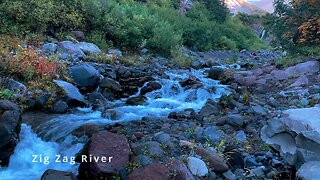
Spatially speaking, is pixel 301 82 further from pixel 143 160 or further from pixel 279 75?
pixel 143 160

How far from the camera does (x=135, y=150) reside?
166 inches

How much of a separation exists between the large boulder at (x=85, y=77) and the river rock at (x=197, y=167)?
15.1ft

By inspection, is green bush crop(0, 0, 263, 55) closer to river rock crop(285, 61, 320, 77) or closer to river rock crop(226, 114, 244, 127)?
river rock crop(285, 61, 320, 77)

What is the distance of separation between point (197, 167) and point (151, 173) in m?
0.65

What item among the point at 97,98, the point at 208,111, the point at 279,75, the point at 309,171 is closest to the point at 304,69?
the point at 279,75

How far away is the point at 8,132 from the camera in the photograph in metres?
4.57

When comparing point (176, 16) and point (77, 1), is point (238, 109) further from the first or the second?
point (176, 16)

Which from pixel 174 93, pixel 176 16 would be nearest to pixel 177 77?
pixel 174 93

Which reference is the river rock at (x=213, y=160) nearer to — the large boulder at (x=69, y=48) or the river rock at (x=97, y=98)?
the river rock at (x=97, y=98)

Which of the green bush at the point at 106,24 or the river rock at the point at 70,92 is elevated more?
the green bush at the point at 106,24

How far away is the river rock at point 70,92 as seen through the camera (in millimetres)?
6947

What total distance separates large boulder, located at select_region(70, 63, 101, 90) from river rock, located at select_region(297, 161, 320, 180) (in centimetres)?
550

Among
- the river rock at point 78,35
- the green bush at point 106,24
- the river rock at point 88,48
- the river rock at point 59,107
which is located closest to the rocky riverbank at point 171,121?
the river rock at point 59,107

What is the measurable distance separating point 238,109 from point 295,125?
2685mm
